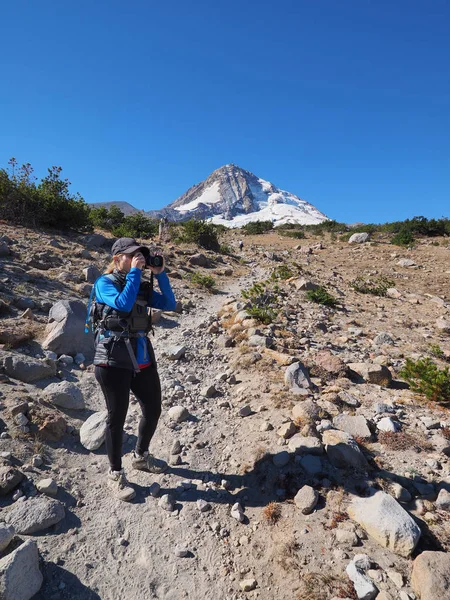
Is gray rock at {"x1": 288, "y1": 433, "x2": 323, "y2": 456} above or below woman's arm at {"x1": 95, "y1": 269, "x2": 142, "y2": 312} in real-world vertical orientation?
below

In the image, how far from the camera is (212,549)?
3035 millimetres

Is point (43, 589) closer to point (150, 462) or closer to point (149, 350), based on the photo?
point (150, 462)

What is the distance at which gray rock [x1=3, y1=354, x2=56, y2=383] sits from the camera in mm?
4945

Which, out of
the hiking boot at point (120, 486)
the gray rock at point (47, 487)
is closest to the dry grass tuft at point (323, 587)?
the hiking boot at point (120, 486)

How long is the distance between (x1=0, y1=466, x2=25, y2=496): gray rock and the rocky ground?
3 cm

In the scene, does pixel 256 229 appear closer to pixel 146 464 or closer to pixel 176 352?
pixel 176 352

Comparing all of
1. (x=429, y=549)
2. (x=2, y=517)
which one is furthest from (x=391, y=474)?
(x=2, y=517)

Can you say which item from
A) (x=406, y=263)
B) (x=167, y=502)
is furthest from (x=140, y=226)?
(x=167, y=502)

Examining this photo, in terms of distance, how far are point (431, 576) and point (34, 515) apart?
308 centimetres

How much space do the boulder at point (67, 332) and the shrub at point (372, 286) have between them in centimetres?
1007

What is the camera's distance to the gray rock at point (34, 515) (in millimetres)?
2861

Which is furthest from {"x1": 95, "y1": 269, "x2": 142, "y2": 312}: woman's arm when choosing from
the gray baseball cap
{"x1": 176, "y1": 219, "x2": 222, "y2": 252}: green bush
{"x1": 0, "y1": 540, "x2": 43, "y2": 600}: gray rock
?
{"x1": 176, "y1": 219, "x2": 222, "y2": 252}: green bush

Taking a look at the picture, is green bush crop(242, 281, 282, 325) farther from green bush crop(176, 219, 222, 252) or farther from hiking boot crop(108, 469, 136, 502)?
green bush crop(176, 219, 222, 252)

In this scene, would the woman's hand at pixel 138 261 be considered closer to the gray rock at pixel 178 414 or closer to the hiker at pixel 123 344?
the hiker at pixel 123 344
